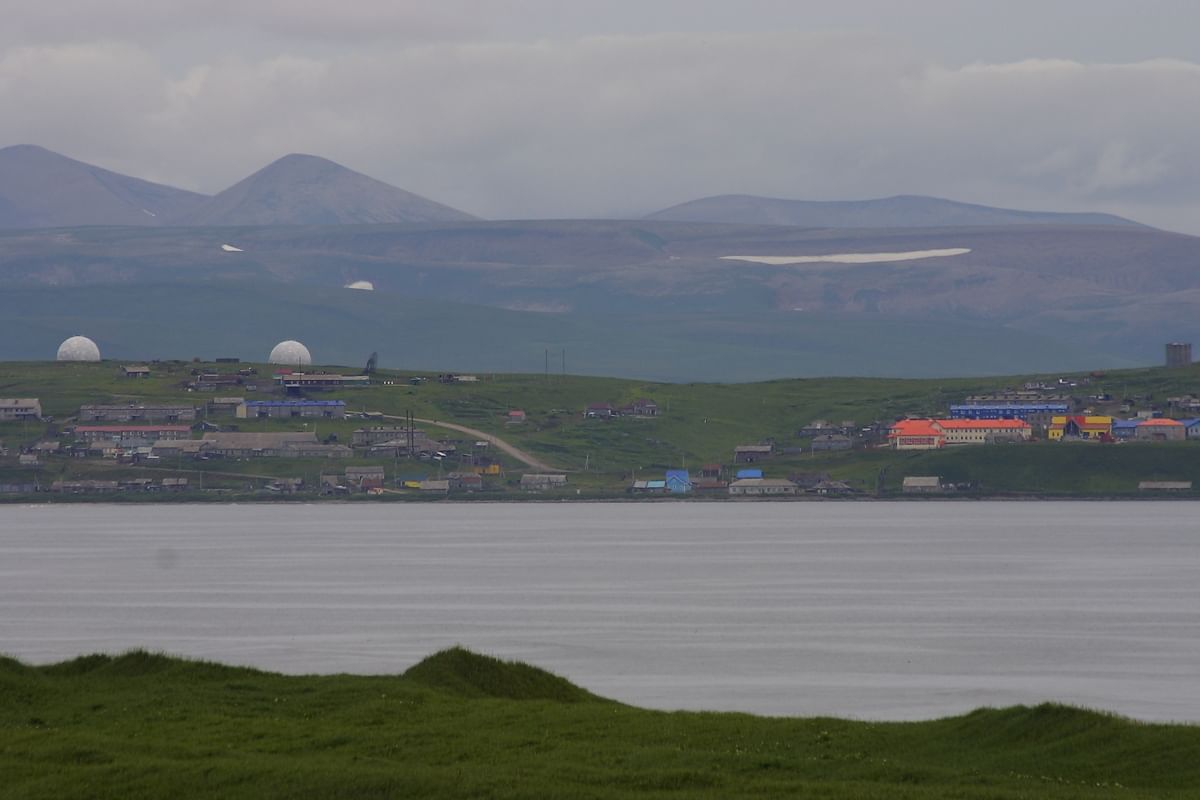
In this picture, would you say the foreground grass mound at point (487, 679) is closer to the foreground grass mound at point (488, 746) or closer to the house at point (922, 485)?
the foreground grass mound at point (488, 746)

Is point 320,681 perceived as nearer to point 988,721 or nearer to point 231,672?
point 231,672

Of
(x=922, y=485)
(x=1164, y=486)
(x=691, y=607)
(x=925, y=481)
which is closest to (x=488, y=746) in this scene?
(x=691, y=607)

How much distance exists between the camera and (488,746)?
29.8 m

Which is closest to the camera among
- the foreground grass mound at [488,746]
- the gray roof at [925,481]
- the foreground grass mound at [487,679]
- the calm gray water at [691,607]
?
the foreground grass mound at [488,746]

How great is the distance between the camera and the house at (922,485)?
198837 mm

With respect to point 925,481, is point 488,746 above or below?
above

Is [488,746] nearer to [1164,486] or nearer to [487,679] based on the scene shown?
[487,679]

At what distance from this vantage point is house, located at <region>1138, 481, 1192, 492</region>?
19488 centimetres

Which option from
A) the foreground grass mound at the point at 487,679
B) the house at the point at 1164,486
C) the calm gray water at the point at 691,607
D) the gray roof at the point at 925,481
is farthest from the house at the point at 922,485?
the foreground grass mound at the point at 487,679

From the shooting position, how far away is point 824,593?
8138 centimetres

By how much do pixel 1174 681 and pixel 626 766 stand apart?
26624 millimetres

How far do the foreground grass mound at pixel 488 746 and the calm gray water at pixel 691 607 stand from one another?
1205 centimetres

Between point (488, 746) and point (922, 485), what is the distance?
566 ft

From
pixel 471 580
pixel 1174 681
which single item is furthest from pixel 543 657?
pixel 471 580
